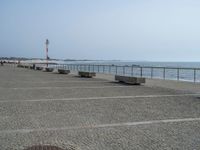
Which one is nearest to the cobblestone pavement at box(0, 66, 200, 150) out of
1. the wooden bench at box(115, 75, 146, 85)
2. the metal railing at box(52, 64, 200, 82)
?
the wooden bench at box(115, 75, 146, 85)

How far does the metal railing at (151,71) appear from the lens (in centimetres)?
2634

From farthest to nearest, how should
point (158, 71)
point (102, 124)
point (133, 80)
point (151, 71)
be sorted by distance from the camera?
point (158, 71), point (151, 71), point (133, 80), point (102, 124)

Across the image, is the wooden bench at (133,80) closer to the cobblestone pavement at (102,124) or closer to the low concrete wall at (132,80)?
the low concrete wall at (132,80)

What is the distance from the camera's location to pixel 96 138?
686cm

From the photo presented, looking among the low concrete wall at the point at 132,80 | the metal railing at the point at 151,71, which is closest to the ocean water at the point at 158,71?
the metal railing at the point at 151,71

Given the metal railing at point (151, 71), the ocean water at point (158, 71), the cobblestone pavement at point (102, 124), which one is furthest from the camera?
the metal railing at point (151, 71)

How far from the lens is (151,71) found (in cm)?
2836

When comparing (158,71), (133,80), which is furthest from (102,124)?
(158,71)

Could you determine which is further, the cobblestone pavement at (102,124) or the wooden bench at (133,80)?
the wooden bench at (133,80)

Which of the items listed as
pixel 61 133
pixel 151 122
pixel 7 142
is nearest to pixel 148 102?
pixel 151 122

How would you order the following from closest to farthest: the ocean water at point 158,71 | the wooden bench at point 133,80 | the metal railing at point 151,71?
the wooden bench at point 133,80, the ocean water at point 158,71, the metal railing at point 151,71

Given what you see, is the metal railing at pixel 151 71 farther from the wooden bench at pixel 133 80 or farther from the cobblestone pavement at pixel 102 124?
the cobblestone pavement at pixel 102 124

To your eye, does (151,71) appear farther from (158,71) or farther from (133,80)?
(133,80)

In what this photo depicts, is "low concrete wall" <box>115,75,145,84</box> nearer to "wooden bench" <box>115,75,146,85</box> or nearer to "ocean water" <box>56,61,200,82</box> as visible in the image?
"wooden bench" <box>115,75,146,85</box>
